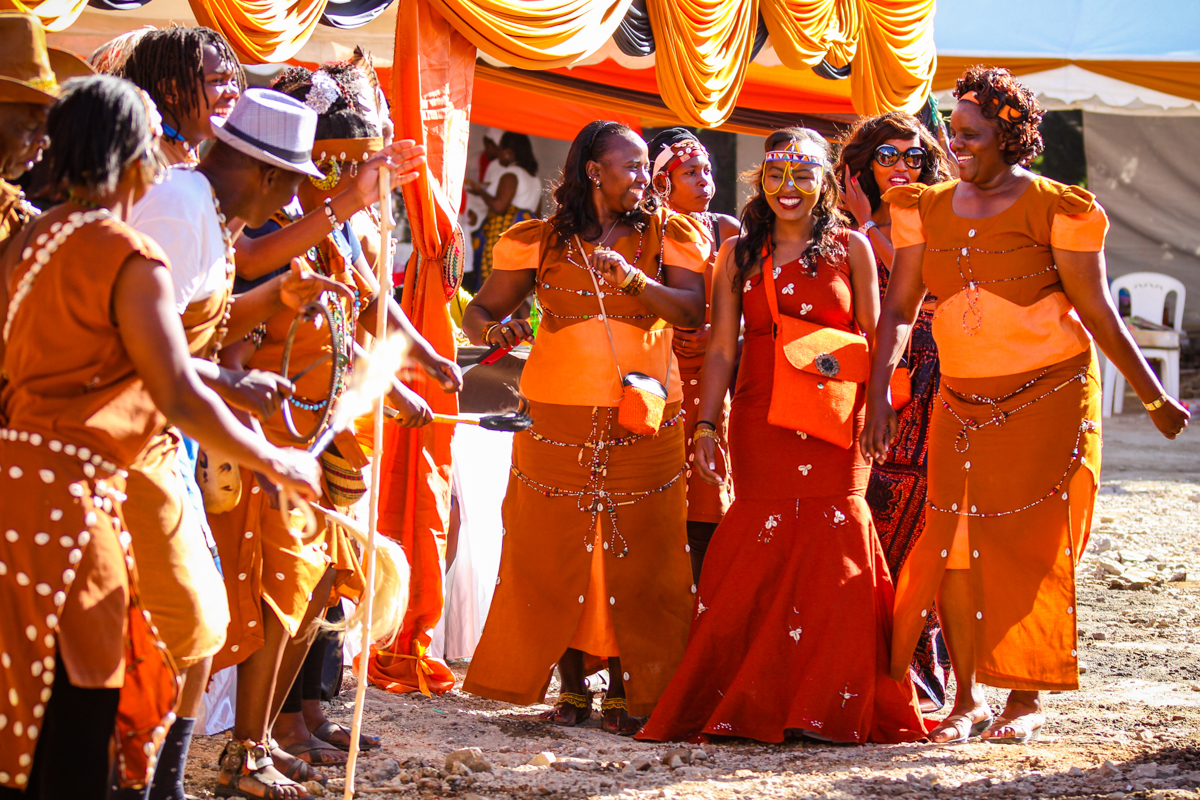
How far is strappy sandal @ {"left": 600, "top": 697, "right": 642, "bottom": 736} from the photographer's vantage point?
4141 millimetres

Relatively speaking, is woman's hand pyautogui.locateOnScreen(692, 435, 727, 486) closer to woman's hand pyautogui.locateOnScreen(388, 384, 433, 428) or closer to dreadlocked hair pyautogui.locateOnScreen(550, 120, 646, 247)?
dreadlocked hair pyautogui.locateOnScreen(550, 120, 646, 247)

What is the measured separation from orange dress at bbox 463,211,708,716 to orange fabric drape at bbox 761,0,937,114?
12.8ft

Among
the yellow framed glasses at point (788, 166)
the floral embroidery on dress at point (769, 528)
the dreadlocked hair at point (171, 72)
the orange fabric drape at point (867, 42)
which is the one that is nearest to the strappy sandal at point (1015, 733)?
the floral embroidery on dress at point (769, 528)

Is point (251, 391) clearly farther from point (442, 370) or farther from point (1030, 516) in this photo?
point (1030, 516)

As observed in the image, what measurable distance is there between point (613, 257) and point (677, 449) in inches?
31.3

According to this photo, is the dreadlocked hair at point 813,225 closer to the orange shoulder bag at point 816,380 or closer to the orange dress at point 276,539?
the orange shoulder bag at point 816,380

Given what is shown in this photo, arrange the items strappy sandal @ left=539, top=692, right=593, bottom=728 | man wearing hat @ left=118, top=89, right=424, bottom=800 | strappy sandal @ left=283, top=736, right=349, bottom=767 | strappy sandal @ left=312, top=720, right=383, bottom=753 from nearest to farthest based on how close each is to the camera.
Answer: man wearing hat @ left=118, top=89, right=424, bottom=800
strappy sandal @ left=283, top=736, right=349, bottom=767
strappy sandal @ left=312, top=720, right=383, bottom=753
strappy sandal @ left=539, top=692, right=593, bottom=728

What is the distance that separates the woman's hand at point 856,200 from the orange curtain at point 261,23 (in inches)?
96.7

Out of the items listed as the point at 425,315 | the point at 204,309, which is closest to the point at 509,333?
the point at 425,315

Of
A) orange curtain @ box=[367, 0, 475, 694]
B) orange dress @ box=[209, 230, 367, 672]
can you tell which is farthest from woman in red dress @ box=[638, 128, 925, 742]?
orange dress @ box=[209, 230, 367, 672]

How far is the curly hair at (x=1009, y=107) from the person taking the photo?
392cm

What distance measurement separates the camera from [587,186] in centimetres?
429

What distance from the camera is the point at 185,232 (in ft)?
8.38

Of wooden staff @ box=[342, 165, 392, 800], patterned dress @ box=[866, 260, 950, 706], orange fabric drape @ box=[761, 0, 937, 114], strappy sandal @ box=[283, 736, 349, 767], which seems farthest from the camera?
orange fabric drape @ box=[761, 0, 937, 114]
